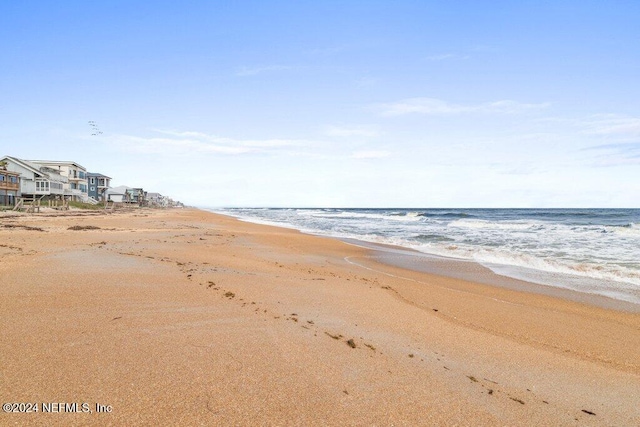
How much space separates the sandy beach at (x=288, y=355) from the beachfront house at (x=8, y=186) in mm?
56422

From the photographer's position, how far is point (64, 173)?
73250mm

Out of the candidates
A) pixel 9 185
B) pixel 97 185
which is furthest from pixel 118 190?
pixel 9 185

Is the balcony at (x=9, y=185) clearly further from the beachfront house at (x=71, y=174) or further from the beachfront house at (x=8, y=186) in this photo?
the beachfront house at (x=71, y=174)

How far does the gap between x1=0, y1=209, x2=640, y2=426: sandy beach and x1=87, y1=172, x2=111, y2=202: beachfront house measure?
98.7 metres

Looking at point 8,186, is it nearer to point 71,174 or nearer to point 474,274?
point 71,174

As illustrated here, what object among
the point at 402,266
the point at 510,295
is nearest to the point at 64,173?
the point at 402,266

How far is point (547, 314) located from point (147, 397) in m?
7.89

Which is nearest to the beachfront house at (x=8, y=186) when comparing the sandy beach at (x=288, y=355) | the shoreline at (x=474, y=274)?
the sandy beach at (x=288, y=355)

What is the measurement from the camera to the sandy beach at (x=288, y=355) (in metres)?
2.96

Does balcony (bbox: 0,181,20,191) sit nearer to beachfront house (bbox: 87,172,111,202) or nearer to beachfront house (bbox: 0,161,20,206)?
beachfront house (bbox: 0,161,20,206)

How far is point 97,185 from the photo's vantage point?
93.3 m

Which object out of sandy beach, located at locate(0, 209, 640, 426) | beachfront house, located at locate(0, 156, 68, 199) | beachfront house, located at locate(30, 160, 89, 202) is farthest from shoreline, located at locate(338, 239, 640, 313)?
beachfront house, located at locate(30, 160, 89, 202)

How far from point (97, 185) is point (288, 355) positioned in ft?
350

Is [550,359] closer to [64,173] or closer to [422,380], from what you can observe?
[422,380]
